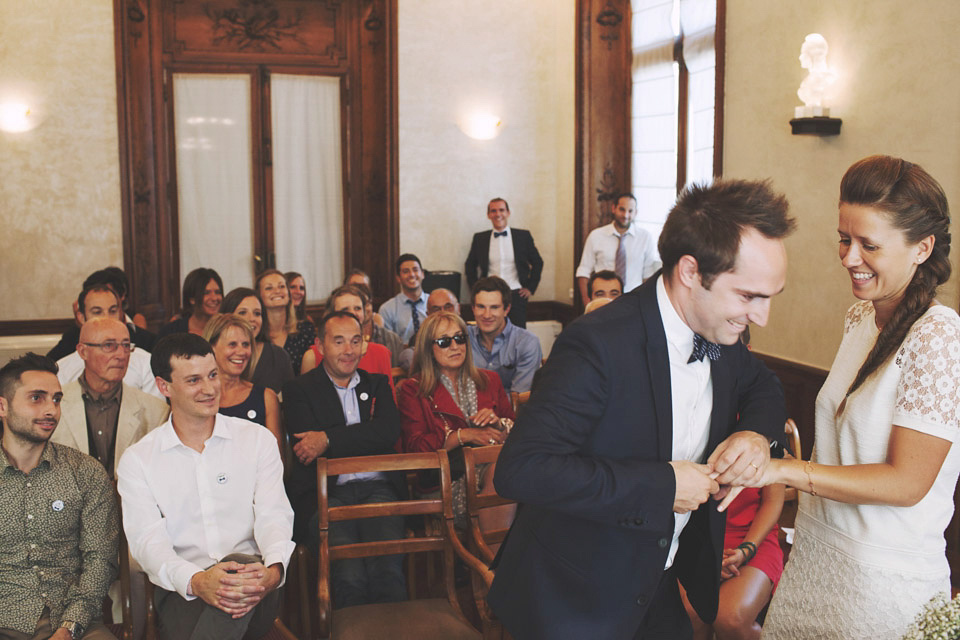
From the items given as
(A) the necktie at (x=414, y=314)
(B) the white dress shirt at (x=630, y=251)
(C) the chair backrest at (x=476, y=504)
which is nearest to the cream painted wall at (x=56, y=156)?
(A) the necktie at (x=414, y=314)

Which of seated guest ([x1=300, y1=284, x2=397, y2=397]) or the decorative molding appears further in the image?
the decorative molding

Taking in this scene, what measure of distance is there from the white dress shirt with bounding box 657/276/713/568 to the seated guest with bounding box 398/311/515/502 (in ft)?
7.56

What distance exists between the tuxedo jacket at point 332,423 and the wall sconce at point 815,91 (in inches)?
115

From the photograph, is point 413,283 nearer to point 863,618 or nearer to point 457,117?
point 457,117

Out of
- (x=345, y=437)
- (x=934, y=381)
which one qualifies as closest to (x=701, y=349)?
(x=934, y=381)

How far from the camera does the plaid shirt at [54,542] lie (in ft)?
9.47

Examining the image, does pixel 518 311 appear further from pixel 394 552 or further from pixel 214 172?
pixel 394 552

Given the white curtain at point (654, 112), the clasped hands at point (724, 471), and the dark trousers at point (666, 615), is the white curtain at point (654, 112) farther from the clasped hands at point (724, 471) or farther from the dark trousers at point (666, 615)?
the clasped hands at point (724, 471)

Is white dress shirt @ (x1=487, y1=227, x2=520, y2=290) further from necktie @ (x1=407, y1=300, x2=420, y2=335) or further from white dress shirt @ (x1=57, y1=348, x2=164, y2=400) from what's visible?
white dress shirt @ (x1=57, y1=348, x2=164, y2=400)

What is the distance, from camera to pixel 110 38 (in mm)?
8484

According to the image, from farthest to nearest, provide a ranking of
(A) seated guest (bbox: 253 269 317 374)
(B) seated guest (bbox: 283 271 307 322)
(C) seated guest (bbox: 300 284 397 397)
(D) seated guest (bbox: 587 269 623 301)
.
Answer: (B) seated guest (bbox: 283 271 307 322), (A) seated guest (bbox: 253 269 317 374), (D) seated guest (bbox: 587 269 623 301), (C) seated guest (bbox: 300 284 397 397)

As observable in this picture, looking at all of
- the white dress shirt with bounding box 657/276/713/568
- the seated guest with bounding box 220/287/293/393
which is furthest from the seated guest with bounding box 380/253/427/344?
the white dress shirt with bounding box 657/276/713/568

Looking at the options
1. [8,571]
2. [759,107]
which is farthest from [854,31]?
[8,571]

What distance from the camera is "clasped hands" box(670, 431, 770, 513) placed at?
1.71 meters
